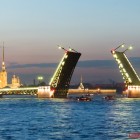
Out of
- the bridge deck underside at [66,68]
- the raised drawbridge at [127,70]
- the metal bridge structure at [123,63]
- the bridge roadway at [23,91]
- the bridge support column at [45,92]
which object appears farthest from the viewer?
the bridge roadway at [23,91]

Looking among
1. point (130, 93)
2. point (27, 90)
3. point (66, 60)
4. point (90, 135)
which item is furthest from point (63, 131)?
point (27, 90)

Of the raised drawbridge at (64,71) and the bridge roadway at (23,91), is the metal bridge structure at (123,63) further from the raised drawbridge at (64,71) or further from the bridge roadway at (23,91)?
the bridge roadway at (23,91)

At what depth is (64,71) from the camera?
10694 centimetres

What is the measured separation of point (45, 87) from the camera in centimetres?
13025

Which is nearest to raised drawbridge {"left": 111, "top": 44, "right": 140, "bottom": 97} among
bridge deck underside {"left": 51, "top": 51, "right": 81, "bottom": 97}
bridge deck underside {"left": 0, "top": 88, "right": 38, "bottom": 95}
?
bridge deck underside {"left": 51, "top": 51, "right": 81, "bottom": 97}

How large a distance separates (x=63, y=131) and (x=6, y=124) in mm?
9398

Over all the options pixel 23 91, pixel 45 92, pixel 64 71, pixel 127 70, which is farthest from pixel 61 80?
pixel 23 91

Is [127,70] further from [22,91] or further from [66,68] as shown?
[22,91]

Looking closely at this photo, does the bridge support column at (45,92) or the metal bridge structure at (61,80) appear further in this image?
the bridge support column at (45,92)

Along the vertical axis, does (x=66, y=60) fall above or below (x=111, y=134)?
above

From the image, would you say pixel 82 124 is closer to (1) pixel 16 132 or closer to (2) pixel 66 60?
(1) pixel 16 132

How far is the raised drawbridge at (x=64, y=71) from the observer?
104 m

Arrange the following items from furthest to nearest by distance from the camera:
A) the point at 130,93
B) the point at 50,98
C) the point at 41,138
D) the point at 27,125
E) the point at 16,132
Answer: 1. the point at 50,98
2. the point at 130,93
3. the point at 27,125
4. the point at 16,132
5. the point at 41,138

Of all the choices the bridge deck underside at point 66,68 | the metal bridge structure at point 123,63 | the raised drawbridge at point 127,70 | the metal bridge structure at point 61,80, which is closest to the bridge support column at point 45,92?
the metal bridge structure at point 61,80
